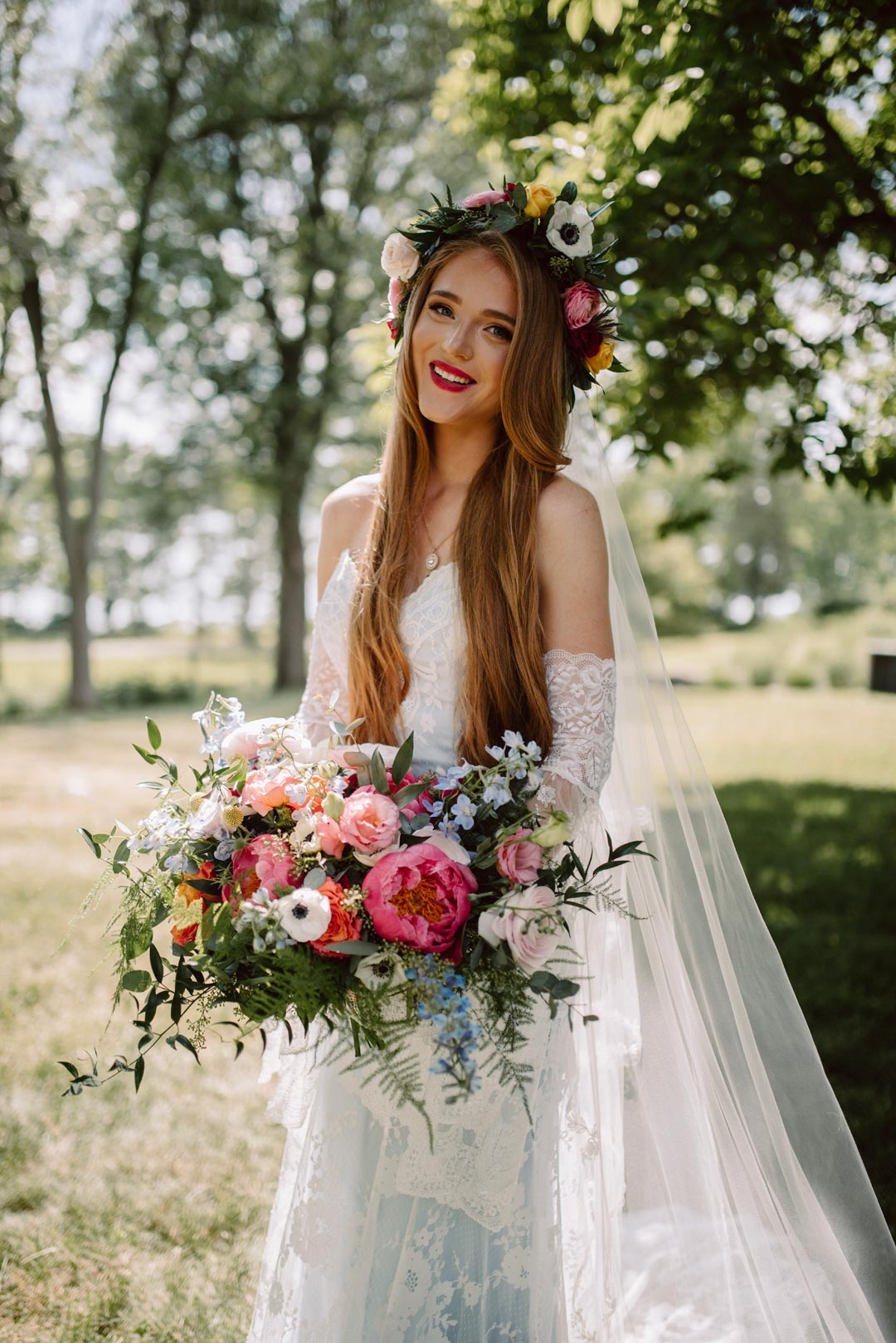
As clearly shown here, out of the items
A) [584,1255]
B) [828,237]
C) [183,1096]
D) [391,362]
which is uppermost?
[828,237]

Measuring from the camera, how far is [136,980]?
1853 mm

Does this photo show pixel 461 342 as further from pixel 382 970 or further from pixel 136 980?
pixel 136 980

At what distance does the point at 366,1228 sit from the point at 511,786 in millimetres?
1063

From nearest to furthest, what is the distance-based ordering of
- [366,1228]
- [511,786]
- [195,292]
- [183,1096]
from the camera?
1. [511,786]
2. [366,1228]
3. [183,1096]
4. [195,292]

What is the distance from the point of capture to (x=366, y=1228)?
2.11 metres

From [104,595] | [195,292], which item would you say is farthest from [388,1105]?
[104,595]

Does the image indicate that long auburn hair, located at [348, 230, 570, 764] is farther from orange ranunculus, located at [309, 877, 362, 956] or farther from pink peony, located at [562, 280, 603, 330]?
orange ranunculus, located at [309, 877, 362, 956]

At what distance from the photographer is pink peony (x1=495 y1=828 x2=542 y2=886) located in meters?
1.77

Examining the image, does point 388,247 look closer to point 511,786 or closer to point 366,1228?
point 511,786

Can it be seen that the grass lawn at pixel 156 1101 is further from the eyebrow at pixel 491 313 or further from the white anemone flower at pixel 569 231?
the white anemone flower at pixel 569 231

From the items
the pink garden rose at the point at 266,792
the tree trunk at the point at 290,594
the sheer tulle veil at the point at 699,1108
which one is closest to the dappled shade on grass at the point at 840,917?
the sheer tulle veil at the point at 699,1108

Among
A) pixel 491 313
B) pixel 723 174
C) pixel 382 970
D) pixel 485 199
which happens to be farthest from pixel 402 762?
pixel 723 174

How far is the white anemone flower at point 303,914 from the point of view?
1653mm

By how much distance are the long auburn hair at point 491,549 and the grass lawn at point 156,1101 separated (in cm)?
104
